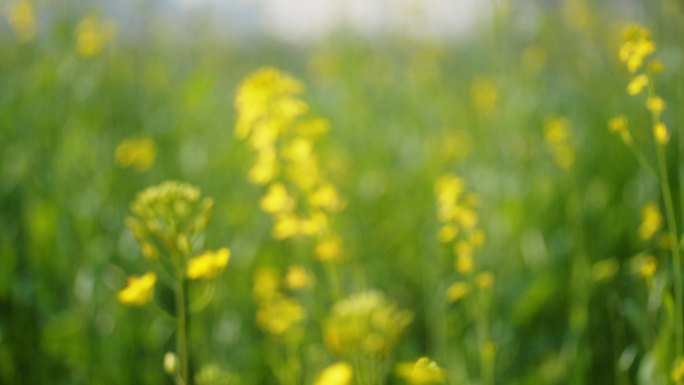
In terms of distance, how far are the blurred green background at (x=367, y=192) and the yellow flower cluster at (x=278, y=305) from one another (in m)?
0.08

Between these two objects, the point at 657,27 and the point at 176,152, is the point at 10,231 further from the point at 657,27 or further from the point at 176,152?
the point at 657,27

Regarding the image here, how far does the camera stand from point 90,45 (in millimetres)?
2596

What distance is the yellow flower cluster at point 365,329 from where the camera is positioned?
84cm

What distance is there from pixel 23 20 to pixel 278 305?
1.82 meters

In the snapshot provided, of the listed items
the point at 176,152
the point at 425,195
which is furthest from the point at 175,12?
the point at 425,195

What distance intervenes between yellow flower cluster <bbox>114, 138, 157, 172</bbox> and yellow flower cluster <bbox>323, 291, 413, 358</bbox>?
1830 mm

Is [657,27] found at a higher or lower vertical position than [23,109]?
higher

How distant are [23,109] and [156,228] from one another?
1.87m

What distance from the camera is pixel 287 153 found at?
4.96ft

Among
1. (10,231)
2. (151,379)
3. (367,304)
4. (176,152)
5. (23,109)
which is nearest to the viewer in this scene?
(367,304)

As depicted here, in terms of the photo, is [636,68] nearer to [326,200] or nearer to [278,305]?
[326,200]

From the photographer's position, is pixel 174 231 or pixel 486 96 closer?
pixel 174 231

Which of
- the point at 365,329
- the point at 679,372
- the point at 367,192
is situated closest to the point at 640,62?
the point at 679,372

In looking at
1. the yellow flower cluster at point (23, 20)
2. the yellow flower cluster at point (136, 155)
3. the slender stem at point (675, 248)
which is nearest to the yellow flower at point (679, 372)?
the slender stem at point (675, 248)
